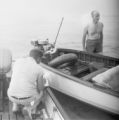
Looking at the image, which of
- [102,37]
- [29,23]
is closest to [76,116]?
[102,37]

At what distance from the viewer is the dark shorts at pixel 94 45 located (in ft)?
9.17

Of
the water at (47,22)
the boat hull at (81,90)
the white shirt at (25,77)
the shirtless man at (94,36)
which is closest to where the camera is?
the boat hull at (81,90)

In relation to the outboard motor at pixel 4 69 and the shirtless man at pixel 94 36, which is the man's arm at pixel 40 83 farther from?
the shirtless man at pixel 94 36

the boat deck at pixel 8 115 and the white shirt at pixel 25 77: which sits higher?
the white shirt at pixel 25 77

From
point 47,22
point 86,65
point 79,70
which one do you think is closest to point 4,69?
point 79,70

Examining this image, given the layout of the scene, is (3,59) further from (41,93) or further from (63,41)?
(63,41)

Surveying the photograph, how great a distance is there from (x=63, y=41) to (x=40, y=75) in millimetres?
1264

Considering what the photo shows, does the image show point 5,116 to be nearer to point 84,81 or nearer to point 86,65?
point 84,81

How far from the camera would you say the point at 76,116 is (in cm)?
192

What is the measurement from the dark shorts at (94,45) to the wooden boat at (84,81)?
0.14 meters

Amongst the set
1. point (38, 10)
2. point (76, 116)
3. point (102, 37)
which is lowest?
point (76, 116)

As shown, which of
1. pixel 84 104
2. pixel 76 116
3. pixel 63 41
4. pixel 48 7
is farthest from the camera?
pixel 63 41

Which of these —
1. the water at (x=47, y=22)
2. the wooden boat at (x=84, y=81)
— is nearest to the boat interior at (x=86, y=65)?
the wooden boat at (x=84, y=81)

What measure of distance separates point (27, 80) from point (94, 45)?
0.98m
